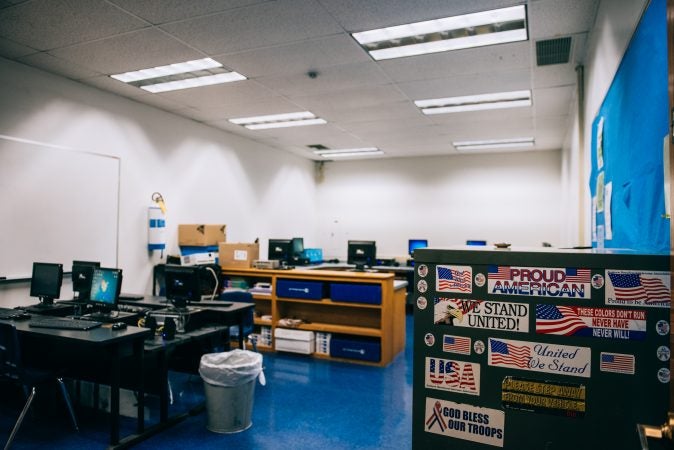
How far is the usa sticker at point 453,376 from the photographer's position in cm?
105

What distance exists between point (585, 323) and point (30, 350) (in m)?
4.24

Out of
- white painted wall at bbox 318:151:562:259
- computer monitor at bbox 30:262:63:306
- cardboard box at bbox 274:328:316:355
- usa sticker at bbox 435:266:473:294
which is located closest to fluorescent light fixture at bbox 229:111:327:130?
cardboard box at bbox 274:328:316:355

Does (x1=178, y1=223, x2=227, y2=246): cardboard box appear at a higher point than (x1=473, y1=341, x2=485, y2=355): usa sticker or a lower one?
higher

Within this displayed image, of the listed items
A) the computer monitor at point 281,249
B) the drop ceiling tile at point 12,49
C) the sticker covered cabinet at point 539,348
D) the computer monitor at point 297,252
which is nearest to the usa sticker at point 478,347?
the sticker covered cabinet at point 539,348

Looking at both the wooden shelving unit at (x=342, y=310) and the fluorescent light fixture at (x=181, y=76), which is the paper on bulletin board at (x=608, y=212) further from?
the fluorescent light fixture at (x=181, y=76)

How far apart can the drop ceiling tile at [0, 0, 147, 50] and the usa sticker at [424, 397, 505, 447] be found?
3.29 meters

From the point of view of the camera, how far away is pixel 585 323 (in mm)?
961

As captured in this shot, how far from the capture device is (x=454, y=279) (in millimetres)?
1079

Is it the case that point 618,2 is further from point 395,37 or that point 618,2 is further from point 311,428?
point 311,428

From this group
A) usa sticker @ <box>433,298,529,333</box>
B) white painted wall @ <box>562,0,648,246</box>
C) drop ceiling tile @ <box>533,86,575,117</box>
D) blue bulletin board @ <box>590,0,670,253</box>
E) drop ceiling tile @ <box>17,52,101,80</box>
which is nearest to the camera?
usa sticker @ <box>433,298,529,333</box>

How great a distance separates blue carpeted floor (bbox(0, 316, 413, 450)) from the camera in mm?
2967

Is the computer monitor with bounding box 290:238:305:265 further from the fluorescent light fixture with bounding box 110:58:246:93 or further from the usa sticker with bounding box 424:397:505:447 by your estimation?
the usa sticker with bounding box 424:397:505:447

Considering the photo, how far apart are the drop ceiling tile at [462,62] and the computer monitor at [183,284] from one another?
8.38ft

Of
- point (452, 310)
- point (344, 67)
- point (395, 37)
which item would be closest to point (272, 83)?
point (344, 67)
